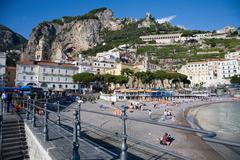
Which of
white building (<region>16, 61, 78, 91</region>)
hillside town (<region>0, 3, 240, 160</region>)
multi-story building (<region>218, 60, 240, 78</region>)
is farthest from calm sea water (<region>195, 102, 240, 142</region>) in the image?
multi-story building (<region>218, 60, 240, 78</region>)

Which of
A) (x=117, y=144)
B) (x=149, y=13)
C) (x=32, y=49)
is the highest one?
(x=149, y=13)

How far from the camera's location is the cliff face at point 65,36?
379 feet

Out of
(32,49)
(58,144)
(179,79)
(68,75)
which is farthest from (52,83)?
(58,144)

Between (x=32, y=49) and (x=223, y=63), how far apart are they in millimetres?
96497

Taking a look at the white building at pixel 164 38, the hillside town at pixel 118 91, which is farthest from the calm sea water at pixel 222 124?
the white building at pixel 164 38

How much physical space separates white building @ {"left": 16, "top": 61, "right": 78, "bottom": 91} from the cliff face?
138 ft

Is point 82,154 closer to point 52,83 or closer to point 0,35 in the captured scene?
point 52,83

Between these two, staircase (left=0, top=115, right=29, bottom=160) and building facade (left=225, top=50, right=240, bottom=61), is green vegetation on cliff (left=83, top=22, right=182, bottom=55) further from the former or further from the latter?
staircase (left=0, top=115, right=29, bottom=160)

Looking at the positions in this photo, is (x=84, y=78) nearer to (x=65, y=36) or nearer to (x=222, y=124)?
(x=222, y=124)

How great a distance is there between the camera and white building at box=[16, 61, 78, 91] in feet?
202

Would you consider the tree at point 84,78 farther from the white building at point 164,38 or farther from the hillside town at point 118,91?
the white building at point 164,38

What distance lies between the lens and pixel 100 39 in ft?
474

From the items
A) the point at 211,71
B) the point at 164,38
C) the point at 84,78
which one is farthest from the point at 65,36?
the point at 211,71

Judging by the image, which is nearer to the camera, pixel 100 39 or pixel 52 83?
pixel 52 83
